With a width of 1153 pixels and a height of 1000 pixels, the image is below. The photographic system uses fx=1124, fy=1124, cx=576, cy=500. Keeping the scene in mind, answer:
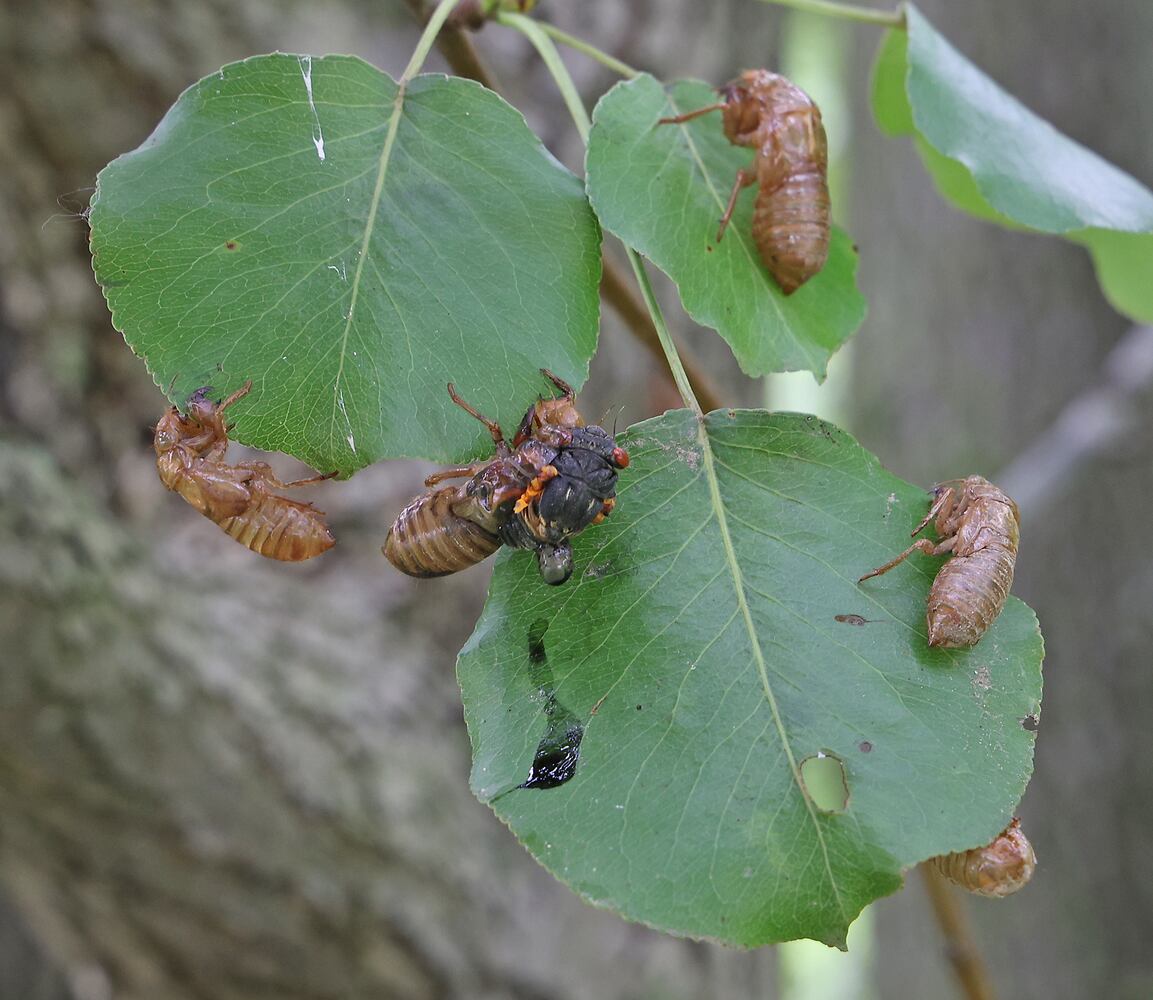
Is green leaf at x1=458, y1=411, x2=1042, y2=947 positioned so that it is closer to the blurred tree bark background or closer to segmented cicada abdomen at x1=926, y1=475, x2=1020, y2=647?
segmented cicada abdomen at x1=926, y1=475, x2=1020, y2=647

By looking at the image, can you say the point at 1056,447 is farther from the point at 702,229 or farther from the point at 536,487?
the point at 536,487

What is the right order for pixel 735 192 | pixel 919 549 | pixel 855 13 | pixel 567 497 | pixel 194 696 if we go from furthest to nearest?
1. pixel 194 696
2. pixel 855 13
3. pixel 735 192
4. pixel 919 549
5. pixel 567 497

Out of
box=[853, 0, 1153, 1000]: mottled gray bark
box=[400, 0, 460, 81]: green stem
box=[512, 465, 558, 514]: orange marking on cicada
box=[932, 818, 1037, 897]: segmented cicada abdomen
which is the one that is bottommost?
box=[853, 0, 1153, 1000]: mottled gray bark

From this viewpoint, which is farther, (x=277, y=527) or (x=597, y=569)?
(x=277, y=527)

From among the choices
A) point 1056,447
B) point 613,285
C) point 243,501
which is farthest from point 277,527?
point 1056,447

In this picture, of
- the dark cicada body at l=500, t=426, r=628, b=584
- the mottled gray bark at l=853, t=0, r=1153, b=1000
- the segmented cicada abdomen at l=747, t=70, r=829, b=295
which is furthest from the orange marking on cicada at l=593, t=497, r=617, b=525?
the mottled gray bark at l=853, t=0, r=1153, b=1000

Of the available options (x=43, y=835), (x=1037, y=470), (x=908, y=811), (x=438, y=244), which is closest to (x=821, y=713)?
(x=908, y=811)

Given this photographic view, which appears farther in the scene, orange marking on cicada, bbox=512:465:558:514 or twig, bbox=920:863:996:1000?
twig, bbox=920:863:996:1000

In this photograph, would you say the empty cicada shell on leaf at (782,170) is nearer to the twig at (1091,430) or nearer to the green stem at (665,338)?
the green stem at (665,338)
